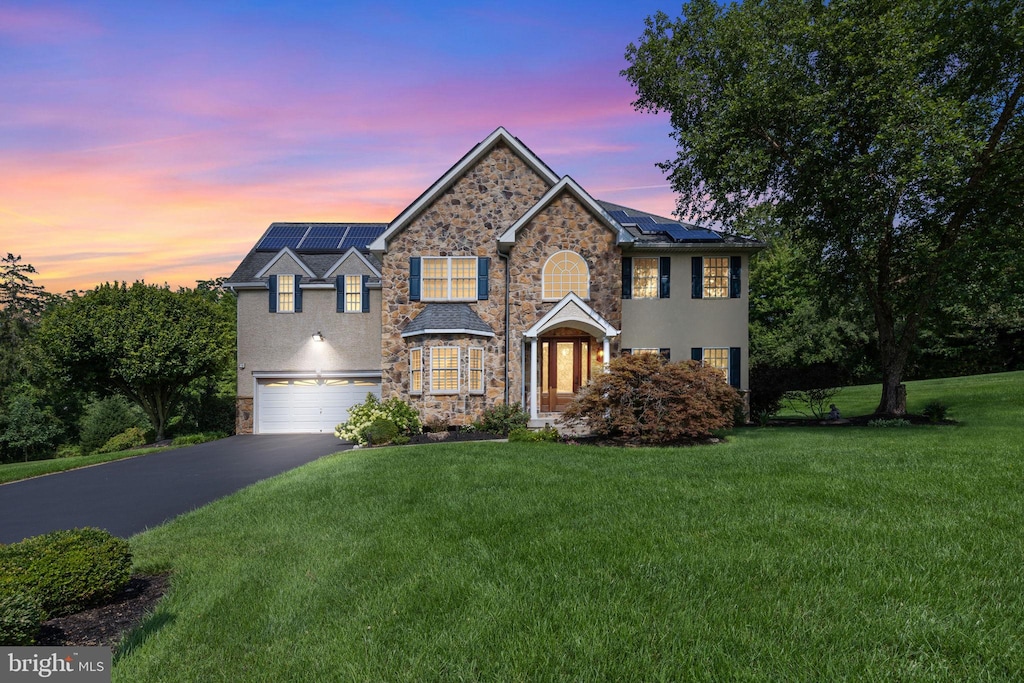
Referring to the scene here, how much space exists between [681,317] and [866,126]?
7420mm

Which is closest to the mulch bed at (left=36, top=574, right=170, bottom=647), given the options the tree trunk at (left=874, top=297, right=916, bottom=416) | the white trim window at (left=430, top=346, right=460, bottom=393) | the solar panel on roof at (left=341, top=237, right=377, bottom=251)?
the white trim window at (left=430, top=346, right=460, bottom=393)

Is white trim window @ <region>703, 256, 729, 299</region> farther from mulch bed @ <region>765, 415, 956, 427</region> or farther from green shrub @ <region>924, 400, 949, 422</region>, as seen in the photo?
green shrub @ <region>924, 400, 949, 422</region>

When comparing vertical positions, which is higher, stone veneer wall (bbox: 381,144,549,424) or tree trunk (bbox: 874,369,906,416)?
stone veneer wall (bbox: 381,144,549,424)

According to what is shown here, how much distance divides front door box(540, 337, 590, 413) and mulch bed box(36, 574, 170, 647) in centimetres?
1380

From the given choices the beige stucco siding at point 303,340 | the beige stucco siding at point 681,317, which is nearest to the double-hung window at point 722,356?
the beige stucco siding at point 681,317

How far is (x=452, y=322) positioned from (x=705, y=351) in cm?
871

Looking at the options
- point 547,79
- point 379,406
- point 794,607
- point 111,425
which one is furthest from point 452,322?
point 111,425

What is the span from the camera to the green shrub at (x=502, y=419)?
15414 millimetres

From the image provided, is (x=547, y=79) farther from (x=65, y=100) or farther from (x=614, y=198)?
(x=65, y=100)

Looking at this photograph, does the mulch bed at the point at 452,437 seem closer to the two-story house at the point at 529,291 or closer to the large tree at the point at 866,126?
the two-story house at the point at 529,291

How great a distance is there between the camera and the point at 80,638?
3.93m

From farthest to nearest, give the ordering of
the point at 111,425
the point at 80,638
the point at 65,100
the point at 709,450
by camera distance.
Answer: the point at 111,425, the point at 65,100, the point at 709,450, the point at 80,638

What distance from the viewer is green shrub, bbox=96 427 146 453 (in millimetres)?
19453

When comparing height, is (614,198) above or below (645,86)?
below
